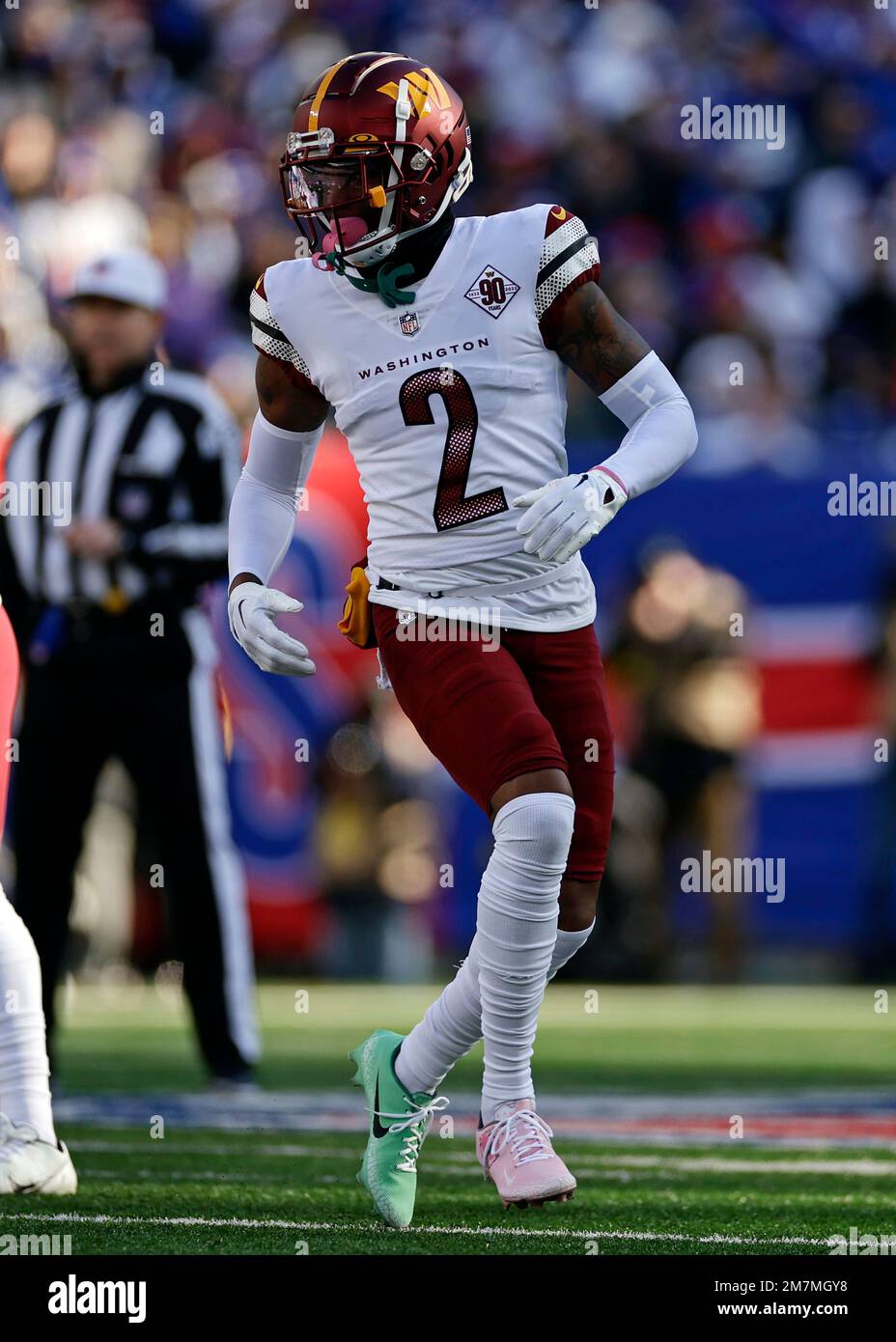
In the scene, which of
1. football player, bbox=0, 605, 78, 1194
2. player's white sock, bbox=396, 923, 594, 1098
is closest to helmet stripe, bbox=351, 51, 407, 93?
football player, bbox=0, 605, 78, 1194

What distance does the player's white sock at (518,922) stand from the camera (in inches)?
144

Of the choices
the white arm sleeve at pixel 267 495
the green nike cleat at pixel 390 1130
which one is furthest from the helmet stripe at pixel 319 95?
the green nike cleat at pixel 390 1130

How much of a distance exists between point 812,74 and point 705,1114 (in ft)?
24.4

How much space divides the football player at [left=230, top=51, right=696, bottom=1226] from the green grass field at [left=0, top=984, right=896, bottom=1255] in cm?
20

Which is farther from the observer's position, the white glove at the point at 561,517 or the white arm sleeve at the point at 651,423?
the white arm sleeve at the point at 651,423

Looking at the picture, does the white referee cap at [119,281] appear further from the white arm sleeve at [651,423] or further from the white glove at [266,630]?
the white arm sleeve at [651,423]

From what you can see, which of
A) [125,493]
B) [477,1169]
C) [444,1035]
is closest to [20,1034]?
[444,1035]

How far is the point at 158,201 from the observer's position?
11.0m

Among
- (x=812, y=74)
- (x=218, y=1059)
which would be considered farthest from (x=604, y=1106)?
(x=812, y=74)

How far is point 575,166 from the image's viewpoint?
11438 millimetres

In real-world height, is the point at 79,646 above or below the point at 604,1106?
above

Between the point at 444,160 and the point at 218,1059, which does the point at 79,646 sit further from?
the point at 444,160

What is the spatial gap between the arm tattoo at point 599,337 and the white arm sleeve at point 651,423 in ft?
0.06

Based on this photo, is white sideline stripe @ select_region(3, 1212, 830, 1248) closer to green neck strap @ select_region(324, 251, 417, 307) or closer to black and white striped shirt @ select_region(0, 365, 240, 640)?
green neck strap @ select_region(324, 251, 417, 307)
